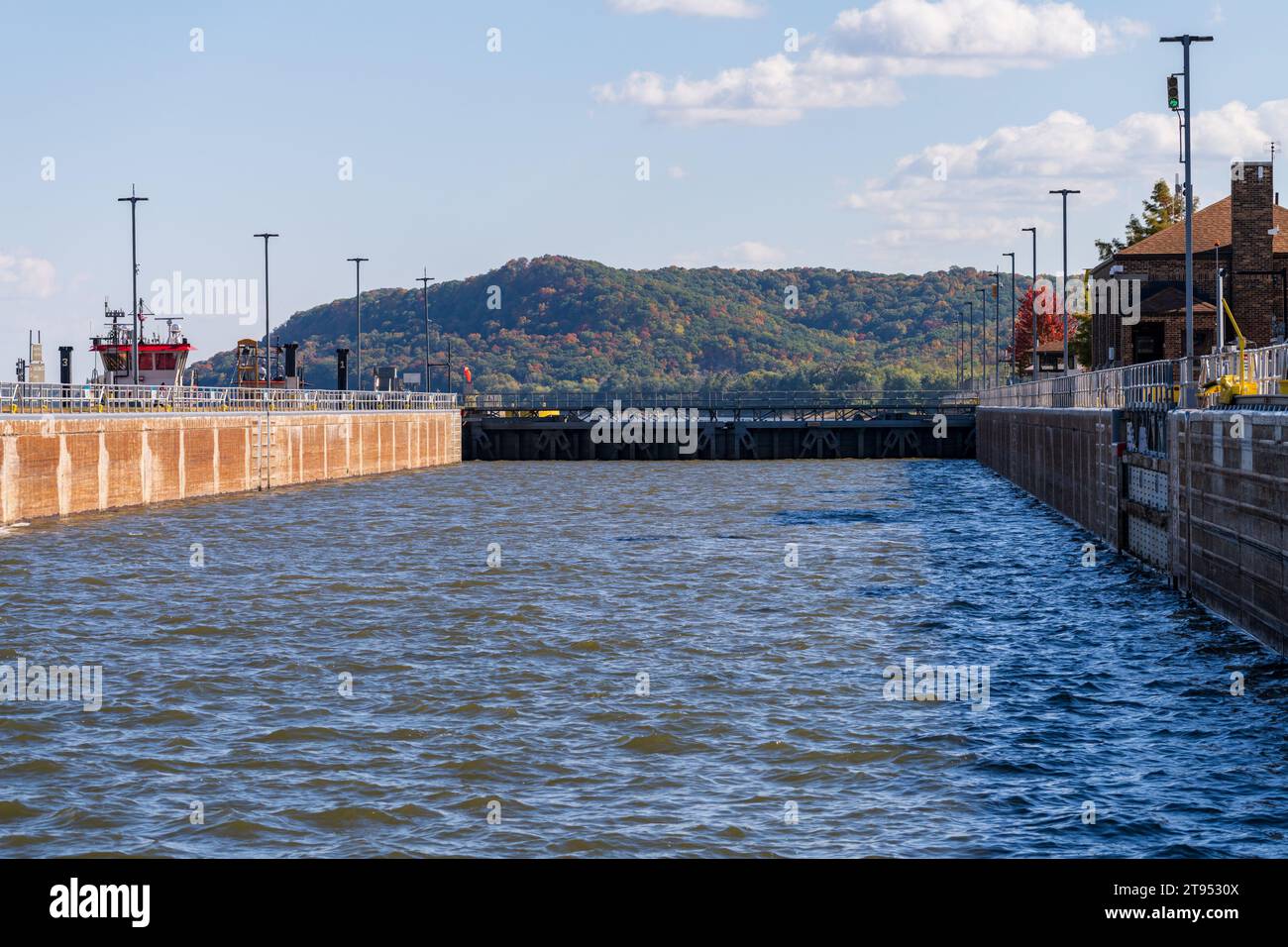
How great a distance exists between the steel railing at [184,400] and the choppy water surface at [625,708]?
8599 mm

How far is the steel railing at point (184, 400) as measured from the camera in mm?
47531

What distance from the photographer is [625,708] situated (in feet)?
62.6

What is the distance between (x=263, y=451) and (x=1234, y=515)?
159 ft

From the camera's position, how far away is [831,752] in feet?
54.9

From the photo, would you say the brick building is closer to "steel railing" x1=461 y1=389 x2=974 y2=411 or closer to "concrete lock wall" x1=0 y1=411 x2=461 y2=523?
"steel railing" x1=461 y1=389 x2=974 y2=411

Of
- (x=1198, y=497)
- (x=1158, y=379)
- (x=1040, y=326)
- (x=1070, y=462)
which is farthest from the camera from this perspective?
(x=1040, y=326)

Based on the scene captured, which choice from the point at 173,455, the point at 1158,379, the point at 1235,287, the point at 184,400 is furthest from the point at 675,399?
the point at 1158,379

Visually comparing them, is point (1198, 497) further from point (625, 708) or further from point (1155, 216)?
point (1155, 216)

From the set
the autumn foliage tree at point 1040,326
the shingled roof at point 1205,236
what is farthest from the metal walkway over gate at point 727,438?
the autumn foliage tree at point 1040,326

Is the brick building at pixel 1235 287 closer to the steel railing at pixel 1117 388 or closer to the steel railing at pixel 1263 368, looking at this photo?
the steel railing at pixel 1117 388

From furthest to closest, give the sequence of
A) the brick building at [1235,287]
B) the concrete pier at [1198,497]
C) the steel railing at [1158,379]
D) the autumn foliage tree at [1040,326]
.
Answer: the autumn foliage tree at [1040,326] → the brick building at [1235,287] → the steel railing at [1158,379] → the concrete pier at [1198,497]

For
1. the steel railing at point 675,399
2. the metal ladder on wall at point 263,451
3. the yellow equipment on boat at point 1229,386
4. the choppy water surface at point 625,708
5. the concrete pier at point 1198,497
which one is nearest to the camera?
the choppy water surface at point 625,708
